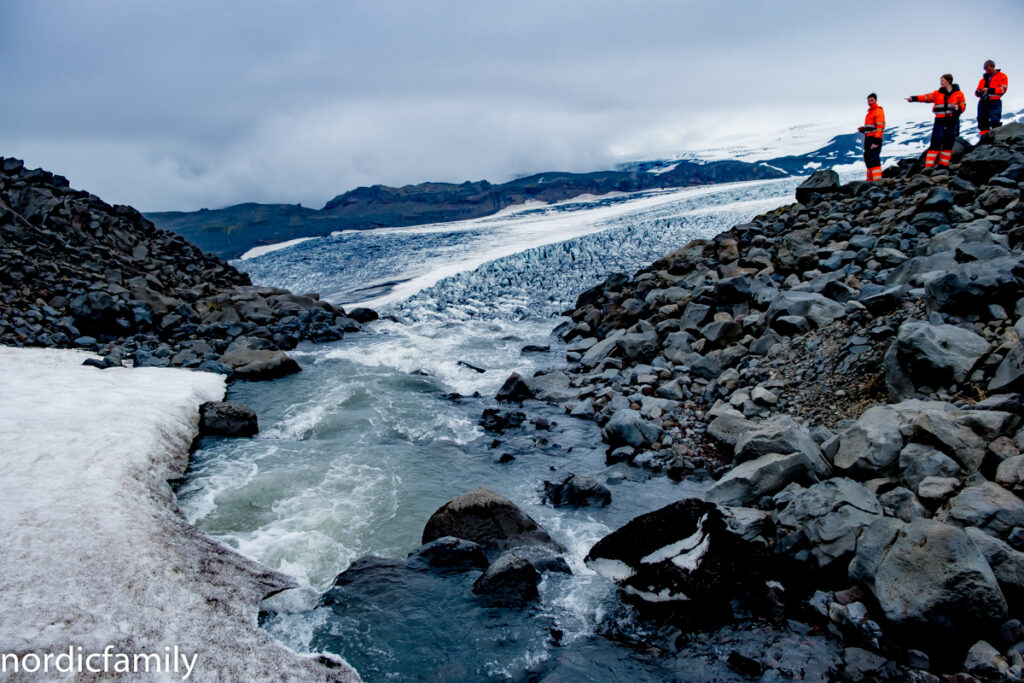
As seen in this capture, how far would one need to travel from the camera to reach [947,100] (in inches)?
515

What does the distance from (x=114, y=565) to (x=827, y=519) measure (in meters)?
6.16

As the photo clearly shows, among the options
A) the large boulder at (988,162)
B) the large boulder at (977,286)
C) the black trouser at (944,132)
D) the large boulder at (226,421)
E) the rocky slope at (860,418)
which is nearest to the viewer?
the rocky slope at (860,418)

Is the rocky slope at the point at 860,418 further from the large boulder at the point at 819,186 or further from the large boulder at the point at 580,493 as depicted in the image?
the large boulder at the point at 819,186

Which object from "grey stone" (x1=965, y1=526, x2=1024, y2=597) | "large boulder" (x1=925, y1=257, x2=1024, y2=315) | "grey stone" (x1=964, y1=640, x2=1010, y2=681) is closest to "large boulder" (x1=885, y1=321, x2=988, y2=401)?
"large boulder" (x1=925, y1=257, x2=1024, y2=315)

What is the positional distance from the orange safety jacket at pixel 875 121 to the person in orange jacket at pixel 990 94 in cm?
194

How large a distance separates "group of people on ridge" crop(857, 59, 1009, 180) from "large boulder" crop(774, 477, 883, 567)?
12.6 meters

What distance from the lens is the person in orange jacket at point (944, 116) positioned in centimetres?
1298

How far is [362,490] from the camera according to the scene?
302 inches

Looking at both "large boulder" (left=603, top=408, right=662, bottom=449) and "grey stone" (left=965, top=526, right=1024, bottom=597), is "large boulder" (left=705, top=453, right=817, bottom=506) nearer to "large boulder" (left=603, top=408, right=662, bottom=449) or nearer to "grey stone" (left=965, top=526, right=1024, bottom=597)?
"grey stone" (left=965, top=526, right=1024, bottom=597)

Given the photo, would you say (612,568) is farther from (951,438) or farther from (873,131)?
(873,131)

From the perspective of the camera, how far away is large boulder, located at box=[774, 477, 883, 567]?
15.2 feet

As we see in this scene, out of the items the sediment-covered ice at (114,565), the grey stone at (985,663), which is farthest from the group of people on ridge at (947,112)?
the sediment-covered ice at (114,565)

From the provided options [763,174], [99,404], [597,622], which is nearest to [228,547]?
[597,622]

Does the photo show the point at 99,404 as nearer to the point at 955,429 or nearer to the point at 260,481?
the point at 260,481
